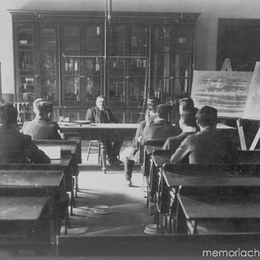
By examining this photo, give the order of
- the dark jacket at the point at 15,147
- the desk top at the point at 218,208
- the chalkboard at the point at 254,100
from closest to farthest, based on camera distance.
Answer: the desk top at the point at 218,208 → the dark jacket at the point at 15,147 → the chalkboard at the point at 254,100

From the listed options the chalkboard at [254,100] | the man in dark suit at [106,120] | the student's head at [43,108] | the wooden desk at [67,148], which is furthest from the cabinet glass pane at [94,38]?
the wooden desk at [67,148]

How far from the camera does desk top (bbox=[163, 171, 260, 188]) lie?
2496 mm

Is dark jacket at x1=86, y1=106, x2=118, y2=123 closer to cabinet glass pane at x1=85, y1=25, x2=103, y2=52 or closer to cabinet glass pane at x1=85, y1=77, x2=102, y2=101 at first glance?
cabinet glass pane at x1=85, y1=77, x2=102, y2=101

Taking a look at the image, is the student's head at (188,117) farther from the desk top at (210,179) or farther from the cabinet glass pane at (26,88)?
the cabinet glass pane at (26,88)

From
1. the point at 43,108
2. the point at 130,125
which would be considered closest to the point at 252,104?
the point at 130,125

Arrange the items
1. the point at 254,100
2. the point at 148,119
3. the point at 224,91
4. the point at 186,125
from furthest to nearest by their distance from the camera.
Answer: the point at 224,91 → the point at 254,100 → the point at 148,119 → the point at 186,125

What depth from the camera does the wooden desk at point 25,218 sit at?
5.96 feet

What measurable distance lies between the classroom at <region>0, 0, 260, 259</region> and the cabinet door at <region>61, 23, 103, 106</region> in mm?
19

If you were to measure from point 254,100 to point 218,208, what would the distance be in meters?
4.23

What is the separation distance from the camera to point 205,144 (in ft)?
9.74

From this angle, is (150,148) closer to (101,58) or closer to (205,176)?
(205,176)

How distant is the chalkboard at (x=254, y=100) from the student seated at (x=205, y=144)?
3047 mm

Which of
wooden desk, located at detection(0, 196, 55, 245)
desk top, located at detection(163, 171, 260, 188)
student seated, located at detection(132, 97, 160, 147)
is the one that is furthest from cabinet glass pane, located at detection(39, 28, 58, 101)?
wooden desk, located at detection(0, 196, 55, 245)

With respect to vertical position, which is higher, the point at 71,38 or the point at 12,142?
the point at 71,38
